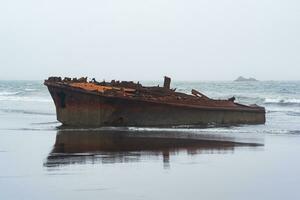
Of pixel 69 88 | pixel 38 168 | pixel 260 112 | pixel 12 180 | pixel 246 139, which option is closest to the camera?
pixel 12 180

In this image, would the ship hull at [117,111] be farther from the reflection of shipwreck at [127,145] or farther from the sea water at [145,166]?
the sea water at [145,166]

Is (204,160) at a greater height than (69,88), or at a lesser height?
lesser

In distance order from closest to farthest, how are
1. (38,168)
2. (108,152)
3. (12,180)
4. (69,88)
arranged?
(12,180) → (38,168) → (108,152) → (69,88)

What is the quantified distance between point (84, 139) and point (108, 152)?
270cm

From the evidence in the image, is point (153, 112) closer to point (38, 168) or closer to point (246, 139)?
point (246, 139)

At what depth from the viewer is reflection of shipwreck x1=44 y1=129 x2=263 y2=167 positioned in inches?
418

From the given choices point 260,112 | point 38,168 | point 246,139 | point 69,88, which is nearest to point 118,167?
point 38,168

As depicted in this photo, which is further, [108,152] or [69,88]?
[69,88]

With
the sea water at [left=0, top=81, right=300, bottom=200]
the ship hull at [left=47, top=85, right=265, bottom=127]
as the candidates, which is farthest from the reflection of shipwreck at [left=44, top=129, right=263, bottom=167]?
the ship hull at [left=47, top=85, right=265, bottom=127]

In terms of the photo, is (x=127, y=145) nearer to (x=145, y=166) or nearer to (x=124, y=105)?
(x=145, y=166)

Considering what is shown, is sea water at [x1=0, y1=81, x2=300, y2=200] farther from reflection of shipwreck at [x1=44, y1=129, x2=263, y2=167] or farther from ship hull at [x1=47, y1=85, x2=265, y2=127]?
→ ship hull at [x1=47, y1=85, x2=265, y2=127]

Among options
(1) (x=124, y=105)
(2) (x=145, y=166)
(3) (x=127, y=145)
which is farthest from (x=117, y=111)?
(2) (x=145, y=166)

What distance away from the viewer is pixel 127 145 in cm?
1293

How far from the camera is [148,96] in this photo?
17672 millimetres
